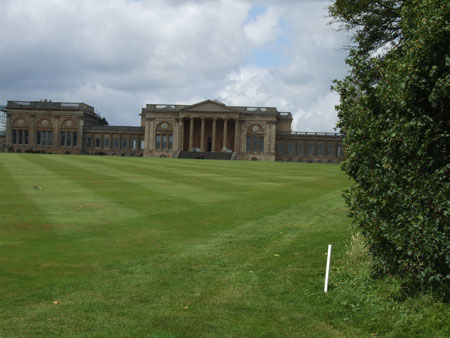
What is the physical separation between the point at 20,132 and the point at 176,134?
3863 centimetres

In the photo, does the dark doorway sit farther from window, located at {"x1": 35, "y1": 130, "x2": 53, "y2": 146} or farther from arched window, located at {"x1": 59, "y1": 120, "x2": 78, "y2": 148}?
window, located at {"x1": 35, "y1": 130, "x2": 53, "y2": 146}

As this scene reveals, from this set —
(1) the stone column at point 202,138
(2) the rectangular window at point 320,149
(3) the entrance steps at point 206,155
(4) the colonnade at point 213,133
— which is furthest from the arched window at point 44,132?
(2) the rectangular window at point 320,149

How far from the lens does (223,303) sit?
8.28 metres

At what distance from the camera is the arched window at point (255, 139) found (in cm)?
11275

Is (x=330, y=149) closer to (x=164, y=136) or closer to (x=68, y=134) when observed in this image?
(x=164, y=136)

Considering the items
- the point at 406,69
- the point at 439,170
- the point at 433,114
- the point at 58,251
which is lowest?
the point at 58,251

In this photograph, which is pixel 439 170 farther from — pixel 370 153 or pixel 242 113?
pixel 242 113

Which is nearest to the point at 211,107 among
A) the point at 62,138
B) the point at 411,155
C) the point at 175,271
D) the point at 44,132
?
the point at 62,138

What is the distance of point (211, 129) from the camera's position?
116000mm

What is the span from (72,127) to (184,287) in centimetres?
11731

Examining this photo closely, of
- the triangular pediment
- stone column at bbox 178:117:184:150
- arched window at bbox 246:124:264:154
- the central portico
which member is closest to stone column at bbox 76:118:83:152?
the central portico

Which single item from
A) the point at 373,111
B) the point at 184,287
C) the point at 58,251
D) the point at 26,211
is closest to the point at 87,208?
the point at 26,211

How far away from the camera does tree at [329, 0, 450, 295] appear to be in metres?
7.08

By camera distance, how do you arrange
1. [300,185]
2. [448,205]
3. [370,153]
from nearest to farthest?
[448,205] < [370,153] < [300,185]
